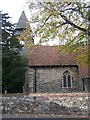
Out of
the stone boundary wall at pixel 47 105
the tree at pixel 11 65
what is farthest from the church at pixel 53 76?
the stone boundary wall at pixel 47 105

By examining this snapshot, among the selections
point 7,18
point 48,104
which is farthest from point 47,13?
point 7,18

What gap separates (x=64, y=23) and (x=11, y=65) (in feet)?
52.7

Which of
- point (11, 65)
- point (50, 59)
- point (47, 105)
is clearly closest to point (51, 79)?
point (50, 59)

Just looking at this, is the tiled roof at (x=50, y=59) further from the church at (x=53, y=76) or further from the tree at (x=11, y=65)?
the tree at (x=11, y=65)

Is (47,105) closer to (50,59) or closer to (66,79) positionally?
(66,79)

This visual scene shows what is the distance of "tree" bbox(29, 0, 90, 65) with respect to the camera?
13602 mm

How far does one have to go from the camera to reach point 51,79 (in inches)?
1219

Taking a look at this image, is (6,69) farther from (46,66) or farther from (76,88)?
(76,88)

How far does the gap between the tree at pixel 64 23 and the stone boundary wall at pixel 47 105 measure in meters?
5.24

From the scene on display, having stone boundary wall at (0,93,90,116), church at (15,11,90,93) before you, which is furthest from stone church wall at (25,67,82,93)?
stone boundary wall at (0,93,90,116)

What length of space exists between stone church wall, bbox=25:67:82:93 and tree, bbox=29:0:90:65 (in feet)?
54.9

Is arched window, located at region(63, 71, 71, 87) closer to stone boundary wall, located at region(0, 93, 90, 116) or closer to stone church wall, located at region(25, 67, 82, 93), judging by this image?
stone church wall, located at region(25, 67, 82, 93)

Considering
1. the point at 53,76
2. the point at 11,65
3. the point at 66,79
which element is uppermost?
the point at 11,65

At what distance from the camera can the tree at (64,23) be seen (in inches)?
535
